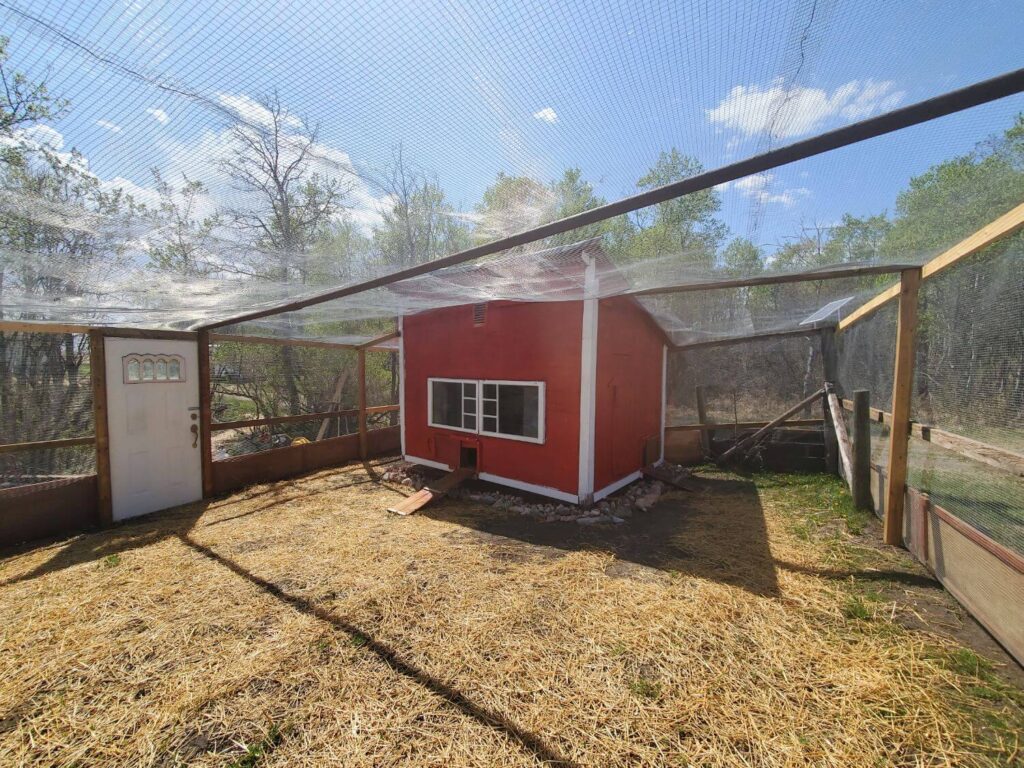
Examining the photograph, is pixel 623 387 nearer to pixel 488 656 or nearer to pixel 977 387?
pixel 977 387

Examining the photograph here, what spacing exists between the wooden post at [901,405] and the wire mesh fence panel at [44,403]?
7599 mm

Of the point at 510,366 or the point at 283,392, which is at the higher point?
the point at 510,366

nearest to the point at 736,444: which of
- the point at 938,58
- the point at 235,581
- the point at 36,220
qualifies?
the point at 938,58

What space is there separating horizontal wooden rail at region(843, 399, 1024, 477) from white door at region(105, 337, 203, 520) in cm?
719

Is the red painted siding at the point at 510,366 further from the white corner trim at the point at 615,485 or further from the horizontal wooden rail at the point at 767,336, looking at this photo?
the horizontal wooden rail at the point at 767,336

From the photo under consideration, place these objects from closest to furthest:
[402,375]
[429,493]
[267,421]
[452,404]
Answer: [429,493], [267,421], [452,404], [402,375]

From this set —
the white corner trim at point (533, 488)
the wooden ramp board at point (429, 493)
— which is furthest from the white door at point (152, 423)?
the white corner trim at point (533, 488)

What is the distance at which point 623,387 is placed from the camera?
5.46m

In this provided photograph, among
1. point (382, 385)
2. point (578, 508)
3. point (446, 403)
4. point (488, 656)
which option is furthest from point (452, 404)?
point (488, 656)

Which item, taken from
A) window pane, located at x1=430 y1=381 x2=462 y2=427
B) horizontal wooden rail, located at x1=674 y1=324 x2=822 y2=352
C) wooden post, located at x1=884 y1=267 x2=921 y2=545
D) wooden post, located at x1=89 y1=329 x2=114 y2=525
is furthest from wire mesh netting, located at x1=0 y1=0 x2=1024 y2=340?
horizontal wooden rail, located at x1=674 y1=324 x2=822 y2=352

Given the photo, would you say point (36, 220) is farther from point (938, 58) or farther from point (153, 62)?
point (938, 58)

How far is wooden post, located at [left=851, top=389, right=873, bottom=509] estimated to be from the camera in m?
4.14

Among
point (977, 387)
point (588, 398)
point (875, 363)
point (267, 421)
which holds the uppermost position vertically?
point (875, 363)

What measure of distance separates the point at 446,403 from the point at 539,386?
69.1 inches
